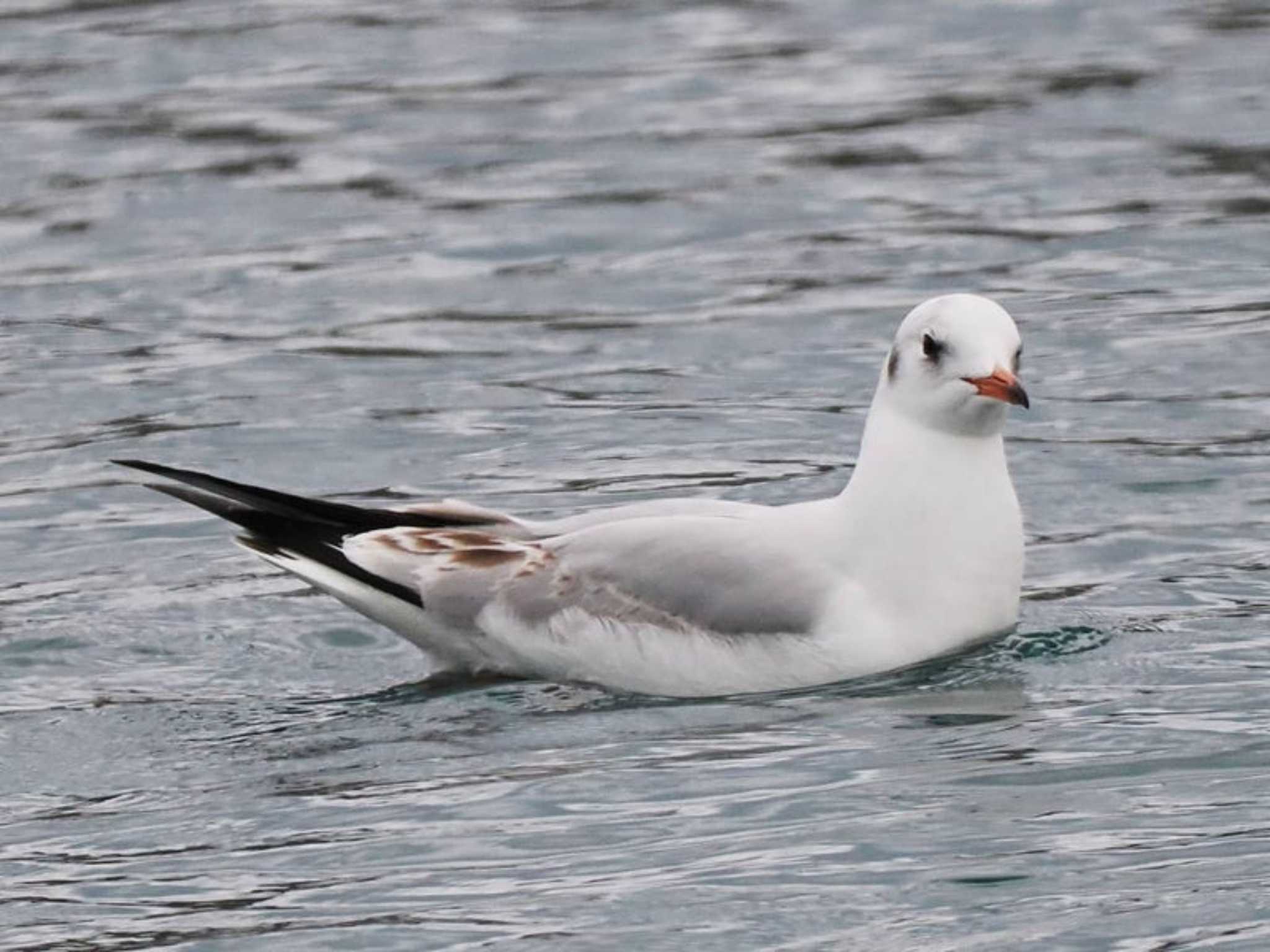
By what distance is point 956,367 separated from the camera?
28.6 ft

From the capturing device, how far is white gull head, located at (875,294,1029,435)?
8656 mm

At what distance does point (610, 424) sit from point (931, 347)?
3.67 meters

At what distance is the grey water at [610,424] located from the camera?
729 centimetres

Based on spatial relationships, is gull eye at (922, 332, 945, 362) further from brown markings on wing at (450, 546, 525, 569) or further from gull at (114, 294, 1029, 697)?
brown markings on wing at (450, 546, 525, 569)

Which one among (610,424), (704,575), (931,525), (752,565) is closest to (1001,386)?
(931,525)

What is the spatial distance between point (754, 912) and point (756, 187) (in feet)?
30.2

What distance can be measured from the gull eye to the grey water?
0.86 metres

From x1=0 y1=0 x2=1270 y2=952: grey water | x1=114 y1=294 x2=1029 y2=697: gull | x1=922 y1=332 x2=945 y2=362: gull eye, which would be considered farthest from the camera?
x1=922 y1=332 x2=945 y2=362: gull eye

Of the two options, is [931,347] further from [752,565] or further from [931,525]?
[752,565]

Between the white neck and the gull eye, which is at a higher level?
Answer: the gull eye

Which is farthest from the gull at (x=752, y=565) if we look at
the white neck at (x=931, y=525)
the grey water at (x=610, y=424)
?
the grey water at (x=610, y=424)

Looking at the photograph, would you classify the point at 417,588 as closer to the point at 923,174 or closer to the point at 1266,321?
the point at 1266,321

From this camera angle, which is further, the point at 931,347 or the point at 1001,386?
the point at 931,347

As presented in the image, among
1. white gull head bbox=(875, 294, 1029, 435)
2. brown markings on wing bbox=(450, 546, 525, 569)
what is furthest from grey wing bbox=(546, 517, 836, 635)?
white gull head bbox=(875, 294, 1029, 435)
